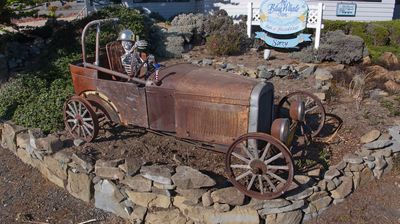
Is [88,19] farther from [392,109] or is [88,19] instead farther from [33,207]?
[392,109]

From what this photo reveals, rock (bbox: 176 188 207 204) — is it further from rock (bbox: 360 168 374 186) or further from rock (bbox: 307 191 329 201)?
rock (bbox: 360 168 374 186)

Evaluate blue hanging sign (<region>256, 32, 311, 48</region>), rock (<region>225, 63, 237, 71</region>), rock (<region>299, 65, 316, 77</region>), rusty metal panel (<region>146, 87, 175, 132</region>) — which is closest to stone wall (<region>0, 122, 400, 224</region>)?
rusty metal panel (<region>146, 87, 175, 132</region>)

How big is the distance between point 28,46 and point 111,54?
12.9ft

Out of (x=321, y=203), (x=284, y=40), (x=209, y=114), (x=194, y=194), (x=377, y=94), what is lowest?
(x=321, y=203)

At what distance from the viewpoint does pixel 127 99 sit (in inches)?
195

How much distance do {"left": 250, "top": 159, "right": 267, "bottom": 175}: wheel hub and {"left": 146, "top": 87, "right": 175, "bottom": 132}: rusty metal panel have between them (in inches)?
43.3

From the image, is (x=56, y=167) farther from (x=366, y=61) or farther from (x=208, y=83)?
(x=366, y=61)

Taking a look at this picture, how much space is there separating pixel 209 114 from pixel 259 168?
31.3 inches

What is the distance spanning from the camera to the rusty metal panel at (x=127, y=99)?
191 inches

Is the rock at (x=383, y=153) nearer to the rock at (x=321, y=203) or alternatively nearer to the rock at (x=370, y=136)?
the rock at (x=370, y=136)

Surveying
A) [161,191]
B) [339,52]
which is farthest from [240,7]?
[161,191]

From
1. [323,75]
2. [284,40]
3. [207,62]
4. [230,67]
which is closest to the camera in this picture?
[323,75]

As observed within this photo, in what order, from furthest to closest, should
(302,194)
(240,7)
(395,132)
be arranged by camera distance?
(240,7)
(395,132)
(302,194)

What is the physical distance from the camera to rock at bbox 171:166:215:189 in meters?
4.15
